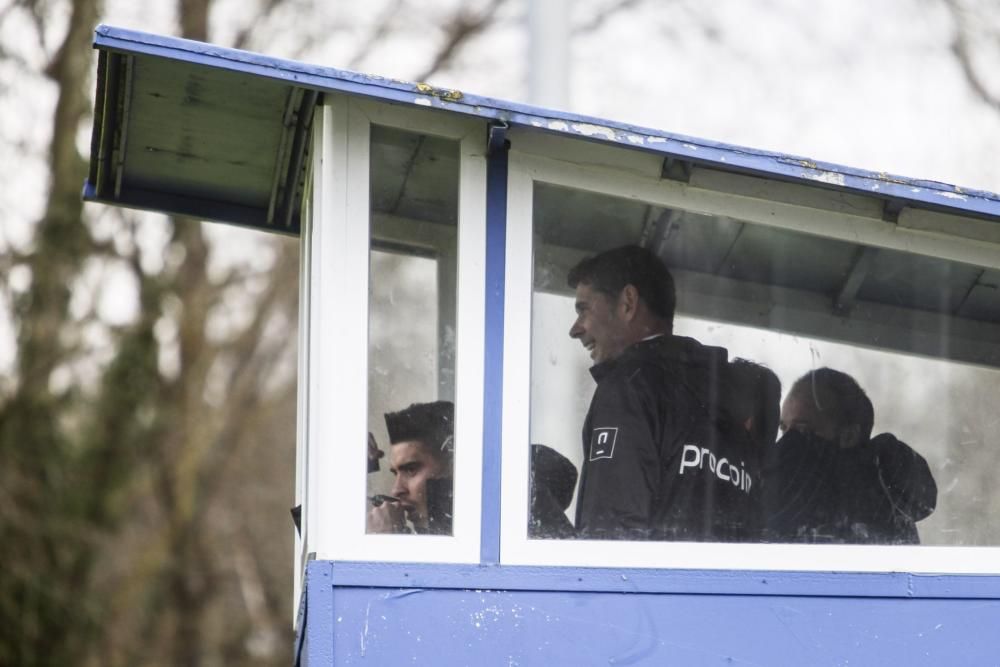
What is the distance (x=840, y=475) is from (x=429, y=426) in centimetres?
111

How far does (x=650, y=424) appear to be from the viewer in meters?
4.09

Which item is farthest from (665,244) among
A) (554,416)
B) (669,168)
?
(554,416)

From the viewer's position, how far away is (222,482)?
1866cm

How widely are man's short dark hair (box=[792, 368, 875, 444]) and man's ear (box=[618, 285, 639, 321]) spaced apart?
20.8 inches

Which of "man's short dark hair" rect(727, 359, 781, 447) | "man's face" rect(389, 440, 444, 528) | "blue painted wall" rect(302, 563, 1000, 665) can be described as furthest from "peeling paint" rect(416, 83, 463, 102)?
"blue painted wall" rect(302, 563, 1000, 665)

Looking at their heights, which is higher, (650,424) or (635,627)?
(650,424)

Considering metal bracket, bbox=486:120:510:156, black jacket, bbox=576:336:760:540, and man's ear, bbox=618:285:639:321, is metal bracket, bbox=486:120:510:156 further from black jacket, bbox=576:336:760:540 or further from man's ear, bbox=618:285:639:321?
black jacket, bbox=576:336:760:540

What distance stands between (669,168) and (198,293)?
12691mm

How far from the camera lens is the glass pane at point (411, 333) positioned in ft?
12.8

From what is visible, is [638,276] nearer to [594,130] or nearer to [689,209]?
[689,209]

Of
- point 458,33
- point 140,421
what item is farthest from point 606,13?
point 140,421

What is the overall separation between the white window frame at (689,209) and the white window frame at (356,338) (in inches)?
3.4

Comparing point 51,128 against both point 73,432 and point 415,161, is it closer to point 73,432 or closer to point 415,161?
point 73,432

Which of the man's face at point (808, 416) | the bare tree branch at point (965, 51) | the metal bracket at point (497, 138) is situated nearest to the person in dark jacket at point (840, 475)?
the man's face at point (808, 416)
